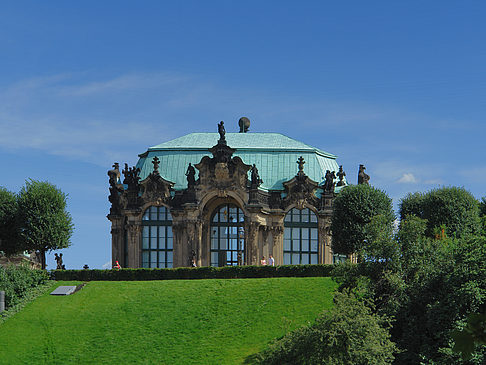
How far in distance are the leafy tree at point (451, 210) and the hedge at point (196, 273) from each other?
1626 cm

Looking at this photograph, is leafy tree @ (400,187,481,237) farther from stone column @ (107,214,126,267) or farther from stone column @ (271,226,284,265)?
stone column @ (107,214,126,267)

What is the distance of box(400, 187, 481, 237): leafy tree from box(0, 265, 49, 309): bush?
3504 centimetres

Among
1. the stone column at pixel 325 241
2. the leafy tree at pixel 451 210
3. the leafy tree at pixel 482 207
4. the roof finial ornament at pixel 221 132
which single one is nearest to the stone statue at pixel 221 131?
the roof finial ornament at pixel 221 132

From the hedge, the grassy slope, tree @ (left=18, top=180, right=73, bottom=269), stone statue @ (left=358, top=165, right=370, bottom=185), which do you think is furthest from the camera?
stone statue @ (left=358, top=165, right=370, bottom=185)

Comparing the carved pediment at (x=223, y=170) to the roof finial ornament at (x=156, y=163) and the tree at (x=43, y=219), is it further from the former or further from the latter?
A: the tree at (x=43, y=219)

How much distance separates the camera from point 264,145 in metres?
80.9

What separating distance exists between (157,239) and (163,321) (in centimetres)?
2592

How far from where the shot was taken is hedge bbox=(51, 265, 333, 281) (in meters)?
57.8

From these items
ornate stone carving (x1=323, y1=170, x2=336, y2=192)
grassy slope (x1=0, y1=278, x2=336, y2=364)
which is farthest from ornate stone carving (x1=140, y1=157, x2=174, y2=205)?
grassy slope (x1=0, y1=278, x2=336, y2=364)

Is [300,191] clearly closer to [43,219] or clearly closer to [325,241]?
[325,241]

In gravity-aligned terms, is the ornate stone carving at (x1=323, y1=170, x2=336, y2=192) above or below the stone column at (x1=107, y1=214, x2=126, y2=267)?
above

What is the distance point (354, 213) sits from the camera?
2653 inches

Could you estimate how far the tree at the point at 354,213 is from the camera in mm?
67188

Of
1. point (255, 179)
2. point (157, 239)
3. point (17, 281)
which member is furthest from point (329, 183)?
point (17, 281)
